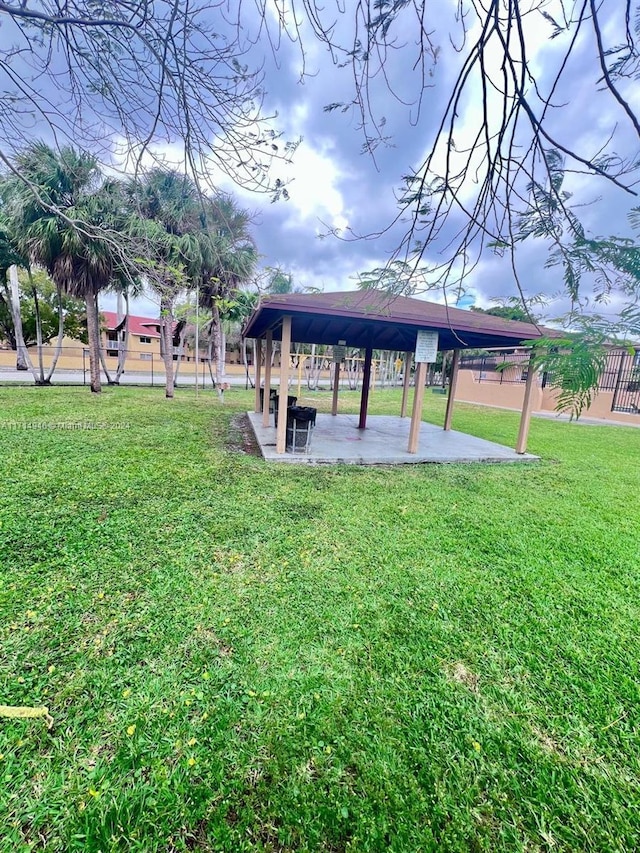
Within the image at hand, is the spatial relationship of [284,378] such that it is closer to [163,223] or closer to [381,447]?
[381,447]

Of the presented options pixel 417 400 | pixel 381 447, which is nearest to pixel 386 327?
pixel 417 400

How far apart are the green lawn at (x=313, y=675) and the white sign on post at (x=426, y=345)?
10.2 feet

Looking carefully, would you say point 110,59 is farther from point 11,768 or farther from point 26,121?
point 11,768

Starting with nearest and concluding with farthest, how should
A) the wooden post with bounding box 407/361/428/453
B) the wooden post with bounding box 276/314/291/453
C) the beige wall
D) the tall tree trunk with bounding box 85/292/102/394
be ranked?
the wooden post with bounding box 276/314/291/453
the wooden post with bounding box 407/361/428/453
the tall tree trunk with bounding box 85/292/102/394
the beige wall

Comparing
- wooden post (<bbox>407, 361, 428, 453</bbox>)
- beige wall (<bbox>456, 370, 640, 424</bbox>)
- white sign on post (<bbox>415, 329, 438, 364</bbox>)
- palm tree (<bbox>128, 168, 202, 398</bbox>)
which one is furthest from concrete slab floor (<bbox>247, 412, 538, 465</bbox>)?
beige wall (<bbox>456, 370, 640, 424</bbox>)

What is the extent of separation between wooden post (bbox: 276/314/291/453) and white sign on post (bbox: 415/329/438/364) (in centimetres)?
227

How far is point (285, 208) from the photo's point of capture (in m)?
2.34

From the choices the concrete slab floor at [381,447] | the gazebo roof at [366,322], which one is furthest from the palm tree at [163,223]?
the concrete slab floor at [381,447]

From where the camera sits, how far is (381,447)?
7.45m

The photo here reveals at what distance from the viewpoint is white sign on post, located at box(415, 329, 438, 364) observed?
6.42 metres

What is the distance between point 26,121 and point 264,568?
3481 millimetres

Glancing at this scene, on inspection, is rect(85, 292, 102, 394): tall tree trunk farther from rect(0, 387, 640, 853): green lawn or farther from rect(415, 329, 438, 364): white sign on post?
rect(415, 329, 438, 364): white sign on post

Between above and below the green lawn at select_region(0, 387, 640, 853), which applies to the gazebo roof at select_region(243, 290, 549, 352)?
above

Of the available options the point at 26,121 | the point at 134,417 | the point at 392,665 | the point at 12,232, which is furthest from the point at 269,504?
the point at 12,232
